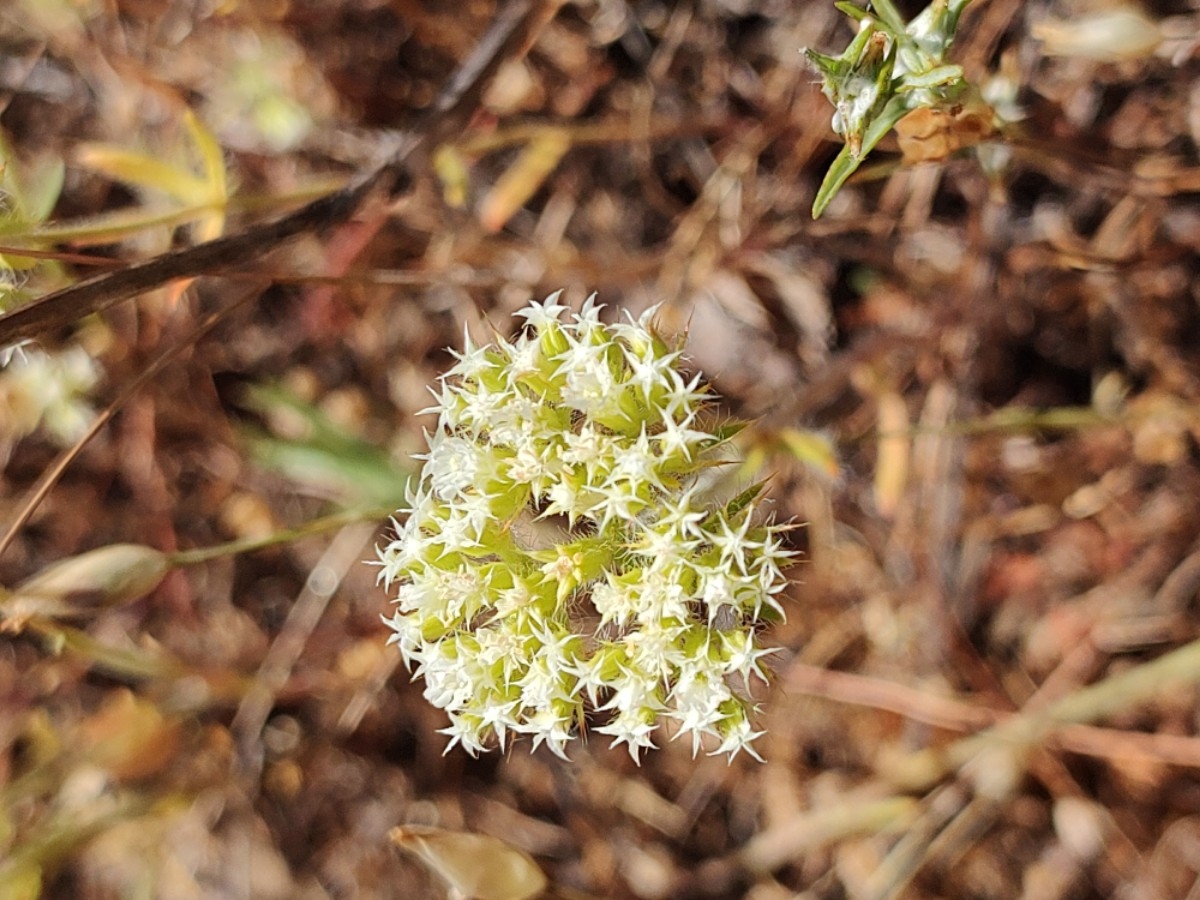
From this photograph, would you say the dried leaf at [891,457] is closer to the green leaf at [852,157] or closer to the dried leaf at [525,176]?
the dried leaf at [525,176]

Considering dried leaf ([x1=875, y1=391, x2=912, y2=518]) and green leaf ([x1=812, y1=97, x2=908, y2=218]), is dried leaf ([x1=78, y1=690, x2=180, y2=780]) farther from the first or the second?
green leaf ([x1=812, y1=97, x2=908, y2=218])

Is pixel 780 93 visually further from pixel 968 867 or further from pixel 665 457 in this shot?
pixel 968 867

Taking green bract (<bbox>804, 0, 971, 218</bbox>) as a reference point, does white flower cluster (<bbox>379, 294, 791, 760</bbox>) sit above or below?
below

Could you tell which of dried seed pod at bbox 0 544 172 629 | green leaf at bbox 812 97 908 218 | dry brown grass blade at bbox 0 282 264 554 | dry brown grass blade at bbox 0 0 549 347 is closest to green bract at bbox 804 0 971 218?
green leaf at bbox 812 97 908 218

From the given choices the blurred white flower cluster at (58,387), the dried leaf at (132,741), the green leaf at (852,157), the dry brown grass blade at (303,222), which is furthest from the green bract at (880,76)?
the dried leaf at (132,741)

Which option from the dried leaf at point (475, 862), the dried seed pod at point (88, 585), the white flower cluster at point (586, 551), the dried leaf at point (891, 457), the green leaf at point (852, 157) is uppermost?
the green leaf at point (852, 157)

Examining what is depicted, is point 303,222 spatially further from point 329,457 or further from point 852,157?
point 329,457

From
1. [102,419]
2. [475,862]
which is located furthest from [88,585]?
[475,862]

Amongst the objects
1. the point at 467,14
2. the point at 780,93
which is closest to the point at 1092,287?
the point at 780,93

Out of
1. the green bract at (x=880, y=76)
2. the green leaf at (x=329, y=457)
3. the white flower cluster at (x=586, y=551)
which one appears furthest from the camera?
the green leaf at (x=329, y=457)
